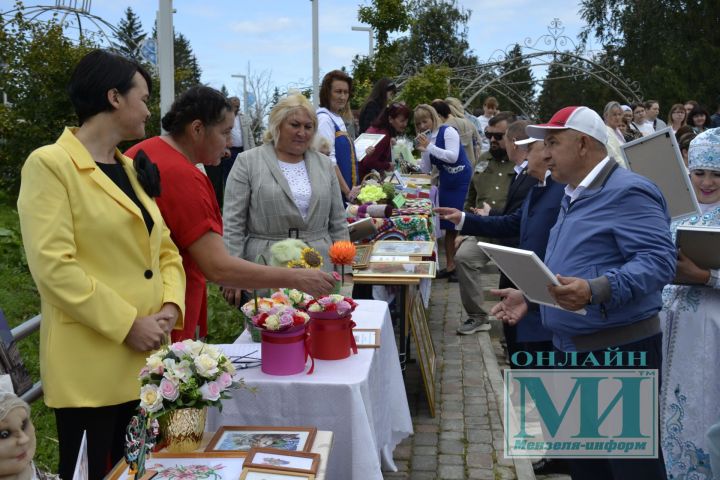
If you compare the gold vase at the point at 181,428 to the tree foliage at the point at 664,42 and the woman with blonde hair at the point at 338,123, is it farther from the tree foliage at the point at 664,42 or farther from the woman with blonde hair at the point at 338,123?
the tree foliage at the point at 664,42

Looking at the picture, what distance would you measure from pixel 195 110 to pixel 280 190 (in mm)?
1134

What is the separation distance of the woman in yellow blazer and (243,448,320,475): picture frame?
51cm

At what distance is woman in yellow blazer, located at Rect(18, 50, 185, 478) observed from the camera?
7.97 ft

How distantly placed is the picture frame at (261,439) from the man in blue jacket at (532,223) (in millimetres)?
1854

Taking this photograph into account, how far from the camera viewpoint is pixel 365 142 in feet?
25.7

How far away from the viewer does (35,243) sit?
7.90ft

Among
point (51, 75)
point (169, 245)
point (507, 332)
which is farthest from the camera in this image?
point (51, 75)

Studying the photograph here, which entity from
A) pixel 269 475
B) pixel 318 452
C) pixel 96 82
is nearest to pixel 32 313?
pixel 96 82

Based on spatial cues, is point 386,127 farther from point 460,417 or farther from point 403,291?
point 460,417

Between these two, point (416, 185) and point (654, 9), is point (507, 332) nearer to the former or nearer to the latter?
point (416, 185)

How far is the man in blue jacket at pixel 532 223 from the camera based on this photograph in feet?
14.2

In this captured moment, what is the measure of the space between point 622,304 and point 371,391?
3.86ft

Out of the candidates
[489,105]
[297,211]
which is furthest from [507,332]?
[489,105]

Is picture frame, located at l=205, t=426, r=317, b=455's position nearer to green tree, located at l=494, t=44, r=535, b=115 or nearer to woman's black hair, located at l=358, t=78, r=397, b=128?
woman's black hair, located at l=358, t=78, r=397, b=128
